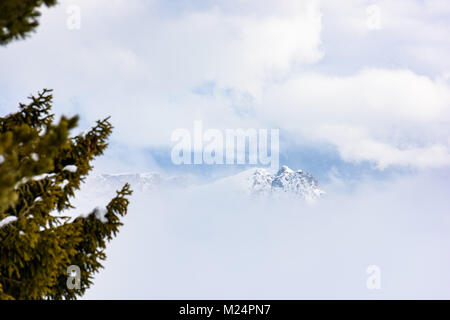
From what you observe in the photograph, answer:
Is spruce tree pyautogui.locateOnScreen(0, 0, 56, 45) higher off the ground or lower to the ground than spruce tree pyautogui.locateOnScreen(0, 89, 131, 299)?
higher

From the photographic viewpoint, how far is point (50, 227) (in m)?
10.1

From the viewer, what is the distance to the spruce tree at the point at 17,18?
7117 mm

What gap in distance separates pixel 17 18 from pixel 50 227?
5252mm

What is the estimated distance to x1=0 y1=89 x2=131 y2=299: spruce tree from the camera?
9.39 m

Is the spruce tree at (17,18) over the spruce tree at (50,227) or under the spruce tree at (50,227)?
over

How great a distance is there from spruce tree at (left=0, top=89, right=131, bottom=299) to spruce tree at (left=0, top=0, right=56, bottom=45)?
1.80 metres

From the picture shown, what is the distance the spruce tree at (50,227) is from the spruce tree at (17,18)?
5.90ft

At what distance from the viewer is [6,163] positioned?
19.6 feet

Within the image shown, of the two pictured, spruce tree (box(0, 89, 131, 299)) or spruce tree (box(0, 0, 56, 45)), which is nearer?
spruce tree (box(0, 0, 56, 45))

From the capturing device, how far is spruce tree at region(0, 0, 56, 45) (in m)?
7.12
